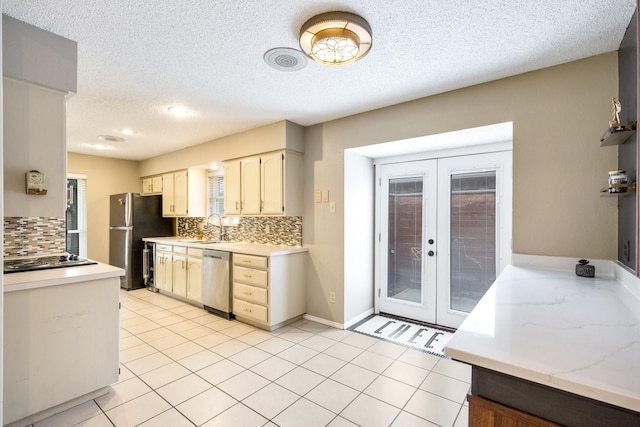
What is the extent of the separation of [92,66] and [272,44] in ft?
4.64

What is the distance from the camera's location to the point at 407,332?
323 cm

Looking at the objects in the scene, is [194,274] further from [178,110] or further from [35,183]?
[35,183]

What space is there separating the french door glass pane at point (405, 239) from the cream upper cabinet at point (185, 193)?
10.4 ft

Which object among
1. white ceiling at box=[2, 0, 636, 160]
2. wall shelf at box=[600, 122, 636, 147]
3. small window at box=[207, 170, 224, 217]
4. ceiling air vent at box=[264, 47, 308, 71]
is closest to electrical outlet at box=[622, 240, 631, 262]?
wall shelf at box=[600, 122, 636, 147]

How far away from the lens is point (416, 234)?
354 cm

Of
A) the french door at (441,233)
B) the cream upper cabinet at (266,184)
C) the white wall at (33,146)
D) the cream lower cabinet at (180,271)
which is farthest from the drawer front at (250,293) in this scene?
the white wall at (33,146)

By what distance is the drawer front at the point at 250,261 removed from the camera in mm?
3314

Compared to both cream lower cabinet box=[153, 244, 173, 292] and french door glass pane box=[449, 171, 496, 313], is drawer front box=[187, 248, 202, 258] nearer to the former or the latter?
cream lower cabinet box=[153, 244, 173, 292]

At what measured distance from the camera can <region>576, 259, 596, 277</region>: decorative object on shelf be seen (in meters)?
1.93

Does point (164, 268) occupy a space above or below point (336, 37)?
below

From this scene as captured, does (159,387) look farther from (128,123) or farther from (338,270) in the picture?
(128,123)

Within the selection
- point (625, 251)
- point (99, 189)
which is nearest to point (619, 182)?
point (625, 251)

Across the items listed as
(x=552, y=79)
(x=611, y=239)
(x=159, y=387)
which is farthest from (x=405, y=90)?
(x=159, y=387)

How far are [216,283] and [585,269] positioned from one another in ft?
11.8
